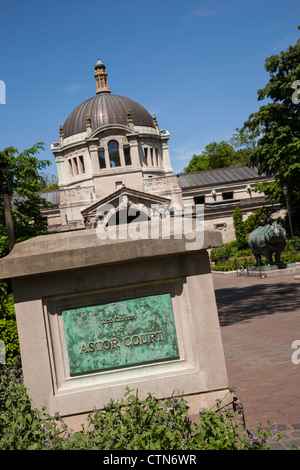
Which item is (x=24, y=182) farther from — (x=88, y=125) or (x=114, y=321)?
(x=88, y=125)

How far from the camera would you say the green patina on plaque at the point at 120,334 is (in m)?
3.97

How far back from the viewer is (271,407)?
4758 mm

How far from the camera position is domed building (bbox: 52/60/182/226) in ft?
177

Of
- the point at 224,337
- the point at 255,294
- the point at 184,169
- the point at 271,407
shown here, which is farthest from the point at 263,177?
the point at 271,407

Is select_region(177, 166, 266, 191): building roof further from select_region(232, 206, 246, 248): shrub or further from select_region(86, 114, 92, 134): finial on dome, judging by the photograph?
select_region(86, 114, 92, 134): finial on dome

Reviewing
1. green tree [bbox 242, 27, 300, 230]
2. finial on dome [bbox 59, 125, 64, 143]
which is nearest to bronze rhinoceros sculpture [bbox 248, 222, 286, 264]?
green tree [bbox 242, 27, 300, 230]

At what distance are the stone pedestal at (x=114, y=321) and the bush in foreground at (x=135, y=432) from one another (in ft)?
0.72

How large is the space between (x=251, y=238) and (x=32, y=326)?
20873mm

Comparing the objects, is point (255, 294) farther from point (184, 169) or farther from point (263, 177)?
point (184, 169)

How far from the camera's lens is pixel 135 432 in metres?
3.26

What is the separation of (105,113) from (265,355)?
60130 mm

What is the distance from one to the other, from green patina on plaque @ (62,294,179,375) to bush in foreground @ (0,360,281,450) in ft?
1.33
